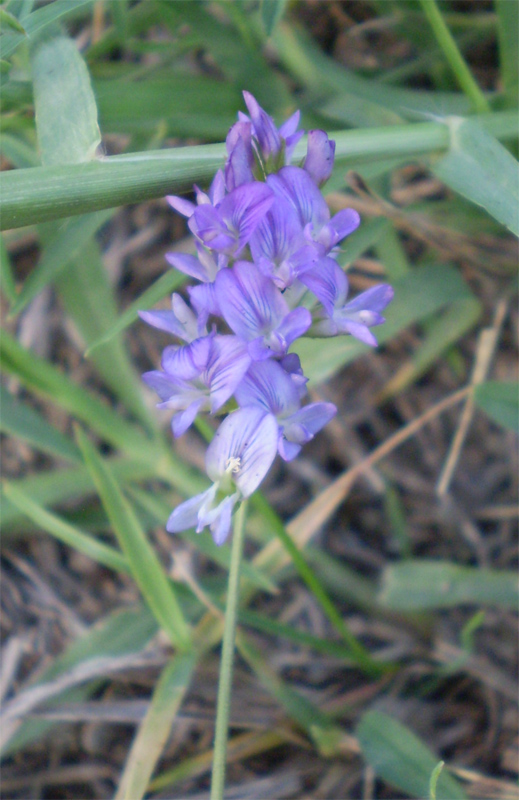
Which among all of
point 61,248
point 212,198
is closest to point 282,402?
point 212,198

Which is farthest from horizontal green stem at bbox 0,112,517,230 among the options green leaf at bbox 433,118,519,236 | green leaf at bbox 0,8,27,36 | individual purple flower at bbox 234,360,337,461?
green leaf at bbox 433,118,519,236

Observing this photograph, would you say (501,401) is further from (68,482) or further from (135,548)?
(68,482)

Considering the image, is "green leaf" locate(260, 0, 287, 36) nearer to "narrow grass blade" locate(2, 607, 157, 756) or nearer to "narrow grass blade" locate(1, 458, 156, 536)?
"narrow grass blade" locate(1, 458, 156, 536)

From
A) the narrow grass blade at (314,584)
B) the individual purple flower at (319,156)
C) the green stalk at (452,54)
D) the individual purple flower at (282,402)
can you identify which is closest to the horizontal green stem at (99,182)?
the individual purple flower at (319,156)

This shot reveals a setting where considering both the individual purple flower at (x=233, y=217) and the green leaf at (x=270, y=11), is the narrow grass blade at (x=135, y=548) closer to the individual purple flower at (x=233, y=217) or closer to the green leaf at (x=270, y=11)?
the individual purple flower at (x=233, y=217)

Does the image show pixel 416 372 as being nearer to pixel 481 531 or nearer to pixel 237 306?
pixel 481 531

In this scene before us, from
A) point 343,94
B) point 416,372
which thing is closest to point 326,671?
point 416,372
